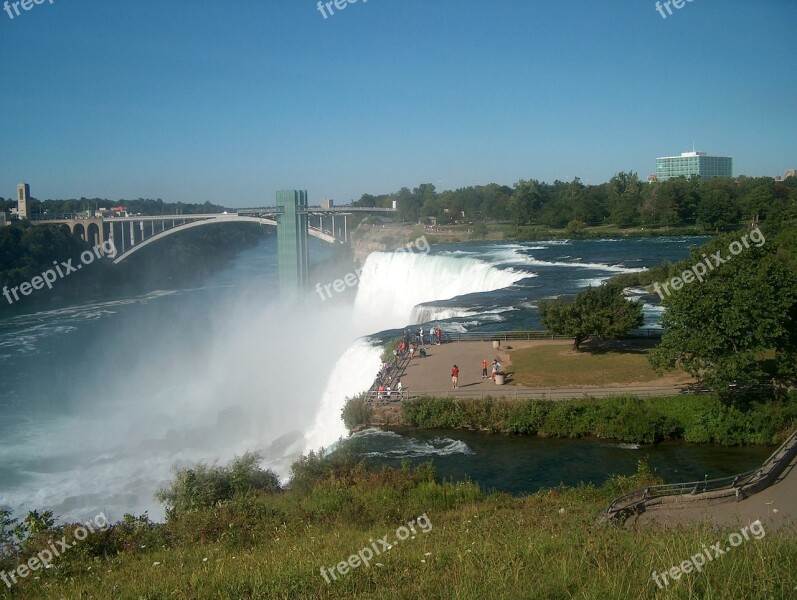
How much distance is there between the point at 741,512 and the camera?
20.4 feet

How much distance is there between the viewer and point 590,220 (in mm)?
47500

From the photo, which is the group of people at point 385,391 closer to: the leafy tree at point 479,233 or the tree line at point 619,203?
the tree line at point 619,203

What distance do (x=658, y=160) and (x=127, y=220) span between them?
3956 inches

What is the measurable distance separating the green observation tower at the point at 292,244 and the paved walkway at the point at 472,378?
19.9m

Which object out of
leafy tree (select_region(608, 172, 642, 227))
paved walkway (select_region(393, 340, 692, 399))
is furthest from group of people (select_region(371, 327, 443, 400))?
leafy tree (select_region(608, 172, 642, 227))

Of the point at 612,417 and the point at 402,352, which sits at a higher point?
the point at 402,352

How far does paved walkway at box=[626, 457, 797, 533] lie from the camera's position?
5.79 meters

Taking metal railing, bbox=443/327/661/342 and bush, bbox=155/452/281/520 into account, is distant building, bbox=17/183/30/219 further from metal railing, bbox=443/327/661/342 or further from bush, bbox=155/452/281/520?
bush, bbox=155/452/281/520

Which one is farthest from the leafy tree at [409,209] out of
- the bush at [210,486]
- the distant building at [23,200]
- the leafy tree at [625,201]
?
the bush at [210,486]

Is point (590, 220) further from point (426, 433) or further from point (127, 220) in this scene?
point (426, 433)

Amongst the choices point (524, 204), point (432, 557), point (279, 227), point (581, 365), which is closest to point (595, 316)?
point (581, 365)

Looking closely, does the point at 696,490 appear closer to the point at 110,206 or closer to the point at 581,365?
the point at 581,365

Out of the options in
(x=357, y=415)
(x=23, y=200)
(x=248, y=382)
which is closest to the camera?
(x=357, y=415)

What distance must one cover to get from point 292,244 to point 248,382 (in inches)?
626
